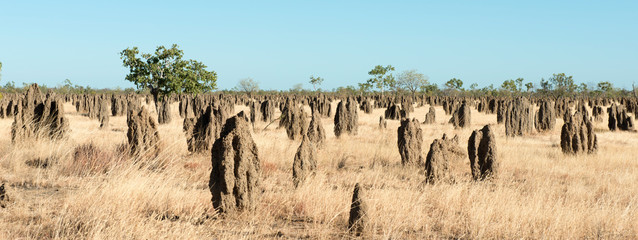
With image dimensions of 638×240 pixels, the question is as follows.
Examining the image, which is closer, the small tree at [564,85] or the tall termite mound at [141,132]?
the tall termite mound at [141,132]

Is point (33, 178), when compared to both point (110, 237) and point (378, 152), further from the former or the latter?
point (378, 152)

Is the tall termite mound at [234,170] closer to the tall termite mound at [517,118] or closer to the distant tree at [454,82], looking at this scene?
the tall termite mound at [517,118]

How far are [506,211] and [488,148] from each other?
10.3ft

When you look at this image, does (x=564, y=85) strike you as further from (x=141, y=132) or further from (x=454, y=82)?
(x=141, y=132)

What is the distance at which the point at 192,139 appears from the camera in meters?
10.4

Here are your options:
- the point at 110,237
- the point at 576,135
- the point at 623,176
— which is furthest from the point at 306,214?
the point at 576,135

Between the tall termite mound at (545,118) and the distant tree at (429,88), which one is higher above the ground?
the distant tree at (429,88)

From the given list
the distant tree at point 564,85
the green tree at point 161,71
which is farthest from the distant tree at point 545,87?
the green tree at point 161,71

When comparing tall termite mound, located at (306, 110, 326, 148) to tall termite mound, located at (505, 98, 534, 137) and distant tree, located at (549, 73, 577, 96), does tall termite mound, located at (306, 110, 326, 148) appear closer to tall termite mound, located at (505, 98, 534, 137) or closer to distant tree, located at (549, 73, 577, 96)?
tall termite mound, located at (505, 98, 534, 137)

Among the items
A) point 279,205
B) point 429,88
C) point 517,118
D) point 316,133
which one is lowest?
point 279,205

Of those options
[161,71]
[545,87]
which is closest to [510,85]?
[545,87]

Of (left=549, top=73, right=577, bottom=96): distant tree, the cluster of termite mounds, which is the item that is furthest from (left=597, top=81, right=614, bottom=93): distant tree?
the cluster of termite mounds

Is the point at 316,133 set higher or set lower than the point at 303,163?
higher

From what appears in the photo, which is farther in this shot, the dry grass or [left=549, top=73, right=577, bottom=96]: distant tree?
[left=549, top=73, right=577, bottom=96]: distant tree
